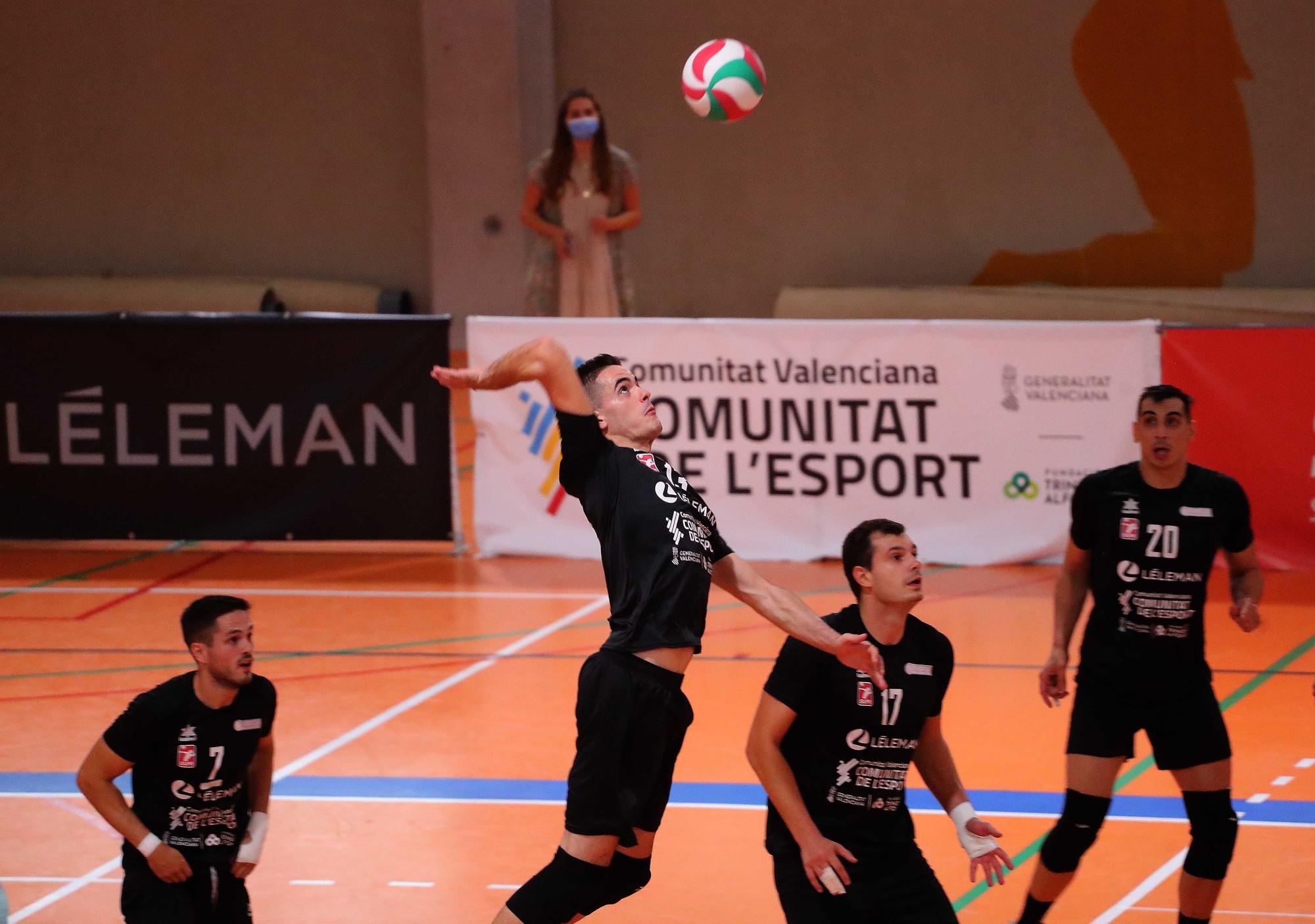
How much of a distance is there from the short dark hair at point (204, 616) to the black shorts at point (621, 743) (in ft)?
3.50

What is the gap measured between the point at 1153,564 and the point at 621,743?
75.7 inches

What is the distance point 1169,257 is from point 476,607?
1140cm

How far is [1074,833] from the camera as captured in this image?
511 centimetres

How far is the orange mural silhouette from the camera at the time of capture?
1808 centimetres

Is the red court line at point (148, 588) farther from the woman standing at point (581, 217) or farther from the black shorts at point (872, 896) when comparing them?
the black shorts at point (872, 896)

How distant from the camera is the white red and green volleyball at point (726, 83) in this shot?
8750mm

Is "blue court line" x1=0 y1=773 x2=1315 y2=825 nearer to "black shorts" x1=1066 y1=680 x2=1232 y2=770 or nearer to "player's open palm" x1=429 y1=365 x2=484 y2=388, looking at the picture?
"black shorts" x1=1066 y1=680 x2=1232 y2=770

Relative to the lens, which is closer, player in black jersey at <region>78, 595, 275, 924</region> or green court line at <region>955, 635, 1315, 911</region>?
player in black jersey at <region>78, 595, 275, 924</region>

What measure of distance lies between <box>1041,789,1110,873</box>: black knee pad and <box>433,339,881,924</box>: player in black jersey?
1144 millimetres

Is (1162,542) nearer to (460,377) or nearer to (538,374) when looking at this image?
(538,374)

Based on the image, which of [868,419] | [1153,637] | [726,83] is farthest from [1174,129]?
[1153,637]

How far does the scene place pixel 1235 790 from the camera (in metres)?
6.84

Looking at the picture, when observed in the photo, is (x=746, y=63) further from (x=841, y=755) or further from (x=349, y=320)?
(x=841, y=755)

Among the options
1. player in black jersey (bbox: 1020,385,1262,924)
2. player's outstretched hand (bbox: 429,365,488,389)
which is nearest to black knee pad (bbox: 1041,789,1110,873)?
player in black jersey (bbox: 1020,385,1262,924)
